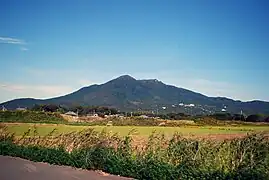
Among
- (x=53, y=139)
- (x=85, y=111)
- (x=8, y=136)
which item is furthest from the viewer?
(x=85, y=111)

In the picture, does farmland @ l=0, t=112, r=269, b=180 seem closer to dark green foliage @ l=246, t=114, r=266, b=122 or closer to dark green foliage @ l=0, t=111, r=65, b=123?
dark green foliage @ l=0, t=111, r=65, b=123

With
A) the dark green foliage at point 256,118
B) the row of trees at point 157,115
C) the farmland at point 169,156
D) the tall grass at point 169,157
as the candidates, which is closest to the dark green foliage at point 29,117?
the row of trees at point 157,115

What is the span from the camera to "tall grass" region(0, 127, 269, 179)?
10.4 meters

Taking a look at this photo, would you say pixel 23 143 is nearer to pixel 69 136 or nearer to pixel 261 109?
pixel 69 136

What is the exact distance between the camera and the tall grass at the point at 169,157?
34.2 ft

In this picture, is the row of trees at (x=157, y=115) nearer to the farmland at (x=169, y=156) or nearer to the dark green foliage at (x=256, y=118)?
the dark green foliage at (x=256, y=118)

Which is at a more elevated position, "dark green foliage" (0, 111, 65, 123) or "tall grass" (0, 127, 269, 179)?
"dark green foliage" (0, 111, 65, 123)

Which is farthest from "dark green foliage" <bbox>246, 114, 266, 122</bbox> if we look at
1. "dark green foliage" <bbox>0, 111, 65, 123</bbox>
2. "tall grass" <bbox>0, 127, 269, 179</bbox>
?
"tall grass" <bbox>0, 127, 269, 179</bbox>

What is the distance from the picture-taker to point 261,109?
187625 mm

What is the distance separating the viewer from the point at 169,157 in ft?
39.4

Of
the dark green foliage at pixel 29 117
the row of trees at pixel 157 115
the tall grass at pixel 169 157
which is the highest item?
the row of trees at pixel 157 115

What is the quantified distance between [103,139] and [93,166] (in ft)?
3.54

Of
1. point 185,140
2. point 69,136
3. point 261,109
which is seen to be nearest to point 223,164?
point 185,140

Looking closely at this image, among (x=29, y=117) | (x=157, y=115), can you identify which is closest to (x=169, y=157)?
(x=29, y=117)
